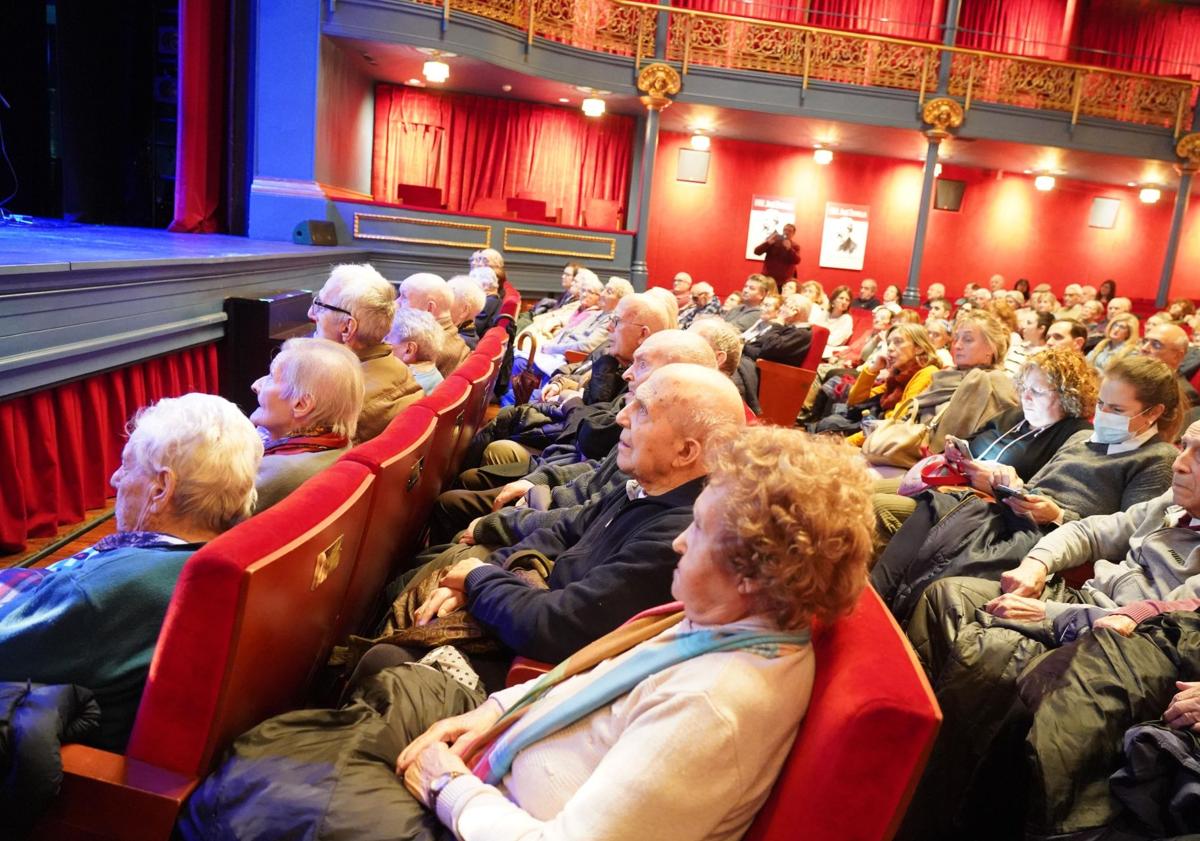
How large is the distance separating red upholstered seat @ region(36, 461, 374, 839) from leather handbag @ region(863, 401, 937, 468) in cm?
262

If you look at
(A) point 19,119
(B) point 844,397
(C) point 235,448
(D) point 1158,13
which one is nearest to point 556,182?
(A) point 19,119

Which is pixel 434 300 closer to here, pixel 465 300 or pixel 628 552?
pixel 465 300

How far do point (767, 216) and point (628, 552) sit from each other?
39.0 ft

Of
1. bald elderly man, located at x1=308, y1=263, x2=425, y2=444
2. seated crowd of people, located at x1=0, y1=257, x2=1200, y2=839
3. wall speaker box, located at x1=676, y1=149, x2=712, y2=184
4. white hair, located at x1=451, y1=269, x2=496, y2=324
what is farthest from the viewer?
wall speaker box, located at x1=676, y1=149, x2=712, y2=184

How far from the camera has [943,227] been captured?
13289 mm

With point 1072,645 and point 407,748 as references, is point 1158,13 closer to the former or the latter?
point 1072,645

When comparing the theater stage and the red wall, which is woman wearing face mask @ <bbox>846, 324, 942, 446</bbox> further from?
the red wall

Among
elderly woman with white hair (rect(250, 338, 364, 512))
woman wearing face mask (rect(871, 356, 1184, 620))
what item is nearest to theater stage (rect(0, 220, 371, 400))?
elderly woman with white hair (rect(250, 338, 364, 512))

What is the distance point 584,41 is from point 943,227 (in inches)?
249

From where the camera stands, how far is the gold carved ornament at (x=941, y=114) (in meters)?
10.3

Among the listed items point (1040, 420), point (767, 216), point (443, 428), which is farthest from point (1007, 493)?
point (767, 216)

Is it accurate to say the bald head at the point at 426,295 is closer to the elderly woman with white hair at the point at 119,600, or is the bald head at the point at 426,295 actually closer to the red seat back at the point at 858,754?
the elderly woman with white hair at the point at 119,600

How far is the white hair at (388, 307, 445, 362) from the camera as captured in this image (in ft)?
11.0

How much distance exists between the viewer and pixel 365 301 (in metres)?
2.79
